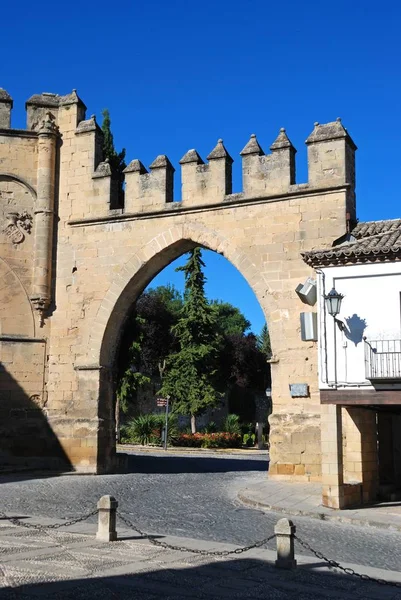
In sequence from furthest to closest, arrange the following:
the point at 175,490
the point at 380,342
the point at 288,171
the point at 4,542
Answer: the point at 288,171 → the point at 175,490 → the point at 380,342 → the point at 4,542

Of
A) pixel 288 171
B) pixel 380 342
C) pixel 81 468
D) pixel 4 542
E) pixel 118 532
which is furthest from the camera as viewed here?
pixel 81 468

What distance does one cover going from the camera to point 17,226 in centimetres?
1628

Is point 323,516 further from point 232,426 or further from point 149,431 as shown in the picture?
point 232,426

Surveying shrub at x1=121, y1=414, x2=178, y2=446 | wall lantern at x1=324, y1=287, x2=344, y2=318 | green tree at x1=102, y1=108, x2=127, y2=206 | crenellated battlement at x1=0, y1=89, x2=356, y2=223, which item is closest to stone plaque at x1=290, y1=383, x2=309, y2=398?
wall lantern at x1=324, y1=287, x2=344, y2=318

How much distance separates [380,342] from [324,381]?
3.47ft

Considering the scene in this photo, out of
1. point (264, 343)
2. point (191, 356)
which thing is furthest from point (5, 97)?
point (264, 343)

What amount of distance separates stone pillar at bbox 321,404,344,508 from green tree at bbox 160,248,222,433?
22.3m

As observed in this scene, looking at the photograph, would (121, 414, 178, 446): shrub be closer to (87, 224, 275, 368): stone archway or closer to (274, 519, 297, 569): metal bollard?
(87, 224, 275, 368): stone archway

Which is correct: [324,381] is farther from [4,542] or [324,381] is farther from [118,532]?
[4,542]

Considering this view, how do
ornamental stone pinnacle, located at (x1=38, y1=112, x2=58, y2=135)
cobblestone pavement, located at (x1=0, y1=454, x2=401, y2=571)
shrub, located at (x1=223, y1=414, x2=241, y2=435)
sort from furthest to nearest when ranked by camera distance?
shrub, located at (x1=223, y1=414, x2=241, y2=435), ornamental stone pinnacle, located at (x1=38, y1=112, x2=58, y2=135), cobblestone pavement, located at (x1=0, y1=454, x2=401, y2=571)

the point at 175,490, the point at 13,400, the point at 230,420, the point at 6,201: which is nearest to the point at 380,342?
the point at 175,490

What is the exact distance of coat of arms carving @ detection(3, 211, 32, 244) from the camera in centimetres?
1619

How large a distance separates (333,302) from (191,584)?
20.4 feet

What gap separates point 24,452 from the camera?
1557cm
